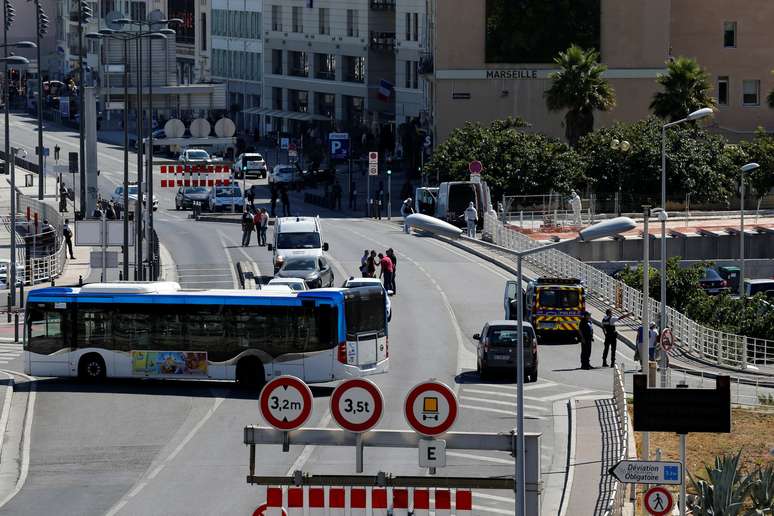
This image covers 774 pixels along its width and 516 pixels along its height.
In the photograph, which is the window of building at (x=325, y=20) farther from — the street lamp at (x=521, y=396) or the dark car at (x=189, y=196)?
the street lamp at (x=521, y=396)

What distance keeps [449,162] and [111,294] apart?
42.9 metres

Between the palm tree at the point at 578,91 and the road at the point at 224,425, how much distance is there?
32.4 meters

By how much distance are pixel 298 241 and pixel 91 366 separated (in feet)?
62.1

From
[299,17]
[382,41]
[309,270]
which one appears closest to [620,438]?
[309,270]

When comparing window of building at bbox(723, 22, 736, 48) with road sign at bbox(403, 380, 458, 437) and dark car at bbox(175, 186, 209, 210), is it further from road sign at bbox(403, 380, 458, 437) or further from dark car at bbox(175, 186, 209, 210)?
road sign at bbox(403, 380, 458, 437)

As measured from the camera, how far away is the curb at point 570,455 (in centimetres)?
2791

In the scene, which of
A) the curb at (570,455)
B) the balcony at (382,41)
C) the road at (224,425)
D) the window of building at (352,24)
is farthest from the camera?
the window of building at (352,24)

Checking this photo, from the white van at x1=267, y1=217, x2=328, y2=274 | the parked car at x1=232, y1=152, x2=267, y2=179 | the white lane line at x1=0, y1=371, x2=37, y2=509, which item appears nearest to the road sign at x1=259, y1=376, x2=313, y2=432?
the white lane line at x1=0, y1=371, x2=37, y2=509

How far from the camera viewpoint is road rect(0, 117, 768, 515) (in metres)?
29.1

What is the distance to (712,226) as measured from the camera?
7712 centimetres

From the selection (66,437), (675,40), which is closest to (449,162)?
(675,40)

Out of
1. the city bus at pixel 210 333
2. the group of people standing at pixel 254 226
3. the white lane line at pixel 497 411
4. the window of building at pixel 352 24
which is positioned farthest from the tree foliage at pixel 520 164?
the window of building at pixel 352 24

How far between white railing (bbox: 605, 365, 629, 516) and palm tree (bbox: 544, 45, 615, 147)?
170ft

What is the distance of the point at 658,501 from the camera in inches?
882
